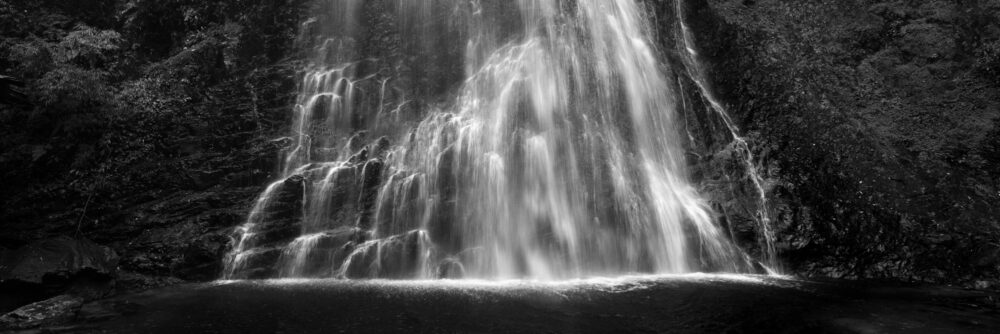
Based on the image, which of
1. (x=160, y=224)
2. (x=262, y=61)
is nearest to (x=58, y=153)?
(x=160, y=224)

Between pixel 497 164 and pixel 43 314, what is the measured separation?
900 centimetres

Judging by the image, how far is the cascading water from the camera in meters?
11.9

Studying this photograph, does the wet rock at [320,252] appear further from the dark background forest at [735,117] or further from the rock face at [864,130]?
the rock face at [864,130]

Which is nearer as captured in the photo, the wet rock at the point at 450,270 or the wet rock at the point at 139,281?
the wet rock at the point at 139,281

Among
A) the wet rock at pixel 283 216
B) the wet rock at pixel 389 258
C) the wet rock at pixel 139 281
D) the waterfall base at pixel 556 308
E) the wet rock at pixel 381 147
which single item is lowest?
the waterfall base at pixel 556 308

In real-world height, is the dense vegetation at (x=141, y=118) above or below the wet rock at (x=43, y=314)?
above

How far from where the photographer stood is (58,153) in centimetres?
1381

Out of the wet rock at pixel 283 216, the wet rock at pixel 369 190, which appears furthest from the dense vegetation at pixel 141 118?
the wet rock at pixel 369 190

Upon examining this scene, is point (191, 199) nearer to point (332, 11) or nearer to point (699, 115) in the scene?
point (332, 11)

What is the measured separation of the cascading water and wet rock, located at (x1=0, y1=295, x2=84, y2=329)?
11.2 ft

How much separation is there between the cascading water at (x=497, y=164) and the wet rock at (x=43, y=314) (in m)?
3.43

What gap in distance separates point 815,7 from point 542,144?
9.47 meters

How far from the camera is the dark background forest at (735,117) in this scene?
36.9ft

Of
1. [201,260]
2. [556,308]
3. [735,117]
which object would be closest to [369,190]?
[201,260]
